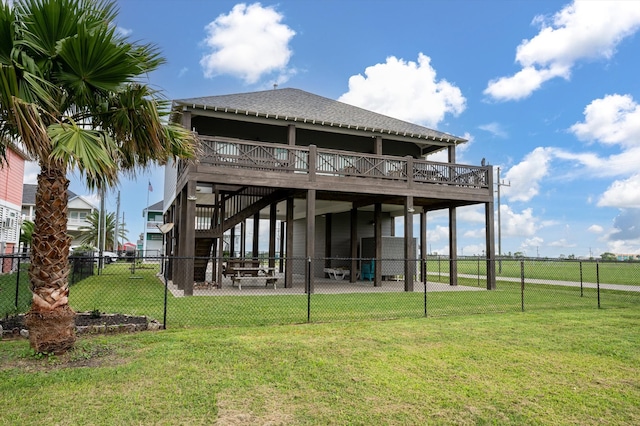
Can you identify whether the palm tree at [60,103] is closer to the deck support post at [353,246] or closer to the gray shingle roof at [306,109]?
the gray shingle roof at [306,109]

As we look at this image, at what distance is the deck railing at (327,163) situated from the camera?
43.5 feet

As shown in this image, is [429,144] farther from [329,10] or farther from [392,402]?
[392,402]

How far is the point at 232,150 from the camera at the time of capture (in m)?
14.0

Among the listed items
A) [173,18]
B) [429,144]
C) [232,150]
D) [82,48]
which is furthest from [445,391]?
[429,144]

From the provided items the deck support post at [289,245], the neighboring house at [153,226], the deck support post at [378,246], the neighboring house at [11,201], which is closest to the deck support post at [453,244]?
the deck support post at [378,246]

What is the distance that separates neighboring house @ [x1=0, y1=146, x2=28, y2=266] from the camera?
71.1 ft

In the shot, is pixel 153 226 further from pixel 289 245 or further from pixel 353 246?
pixel 289 245

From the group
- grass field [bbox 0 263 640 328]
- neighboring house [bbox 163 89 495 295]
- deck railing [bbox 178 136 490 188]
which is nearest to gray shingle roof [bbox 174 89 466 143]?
neighboring house [bbox 163 89 495 295]

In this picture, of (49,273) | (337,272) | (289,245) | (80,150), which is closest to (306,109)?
(289,245)

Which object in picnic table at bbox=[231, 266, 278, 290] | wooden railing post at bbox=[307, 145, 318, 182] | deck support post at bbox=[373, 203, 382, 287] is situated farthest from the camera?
deck support post at bbox=[373, 203, 382, 287]

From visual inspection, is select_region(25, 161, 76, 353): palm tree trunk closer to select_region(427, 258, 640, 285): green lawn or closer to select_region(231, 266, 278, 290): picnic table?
select_region(231, 266, 278, 290): picnic table

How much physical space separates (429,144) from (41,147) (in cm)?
1508

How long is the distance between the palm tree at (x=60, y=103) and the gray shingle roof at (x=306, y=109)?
765cm

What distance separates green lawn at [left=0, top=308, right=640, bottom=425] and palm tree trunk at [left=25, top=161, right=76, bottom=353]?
29cm
